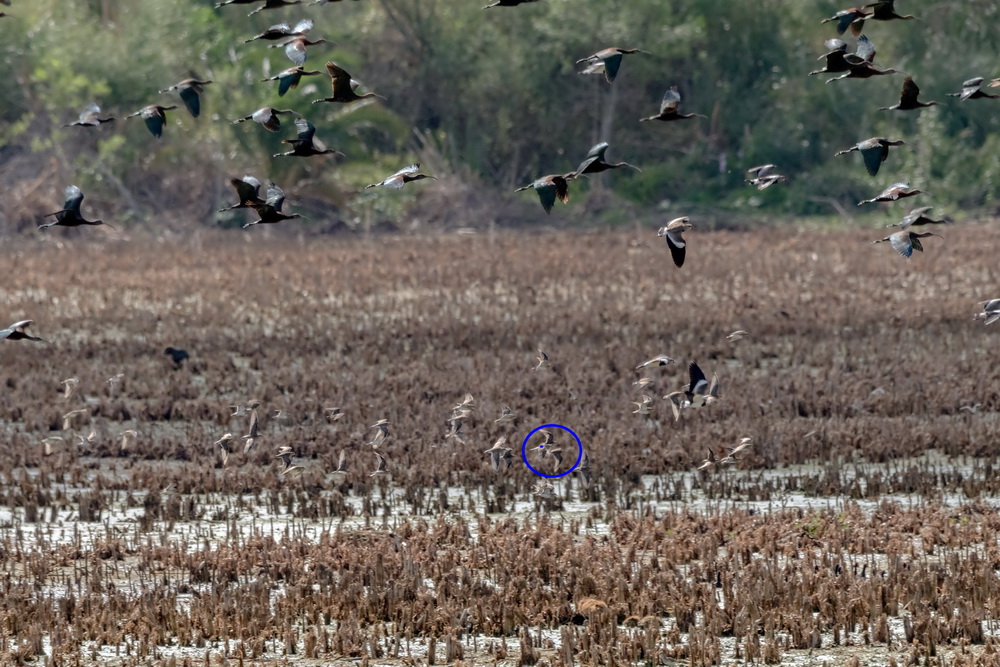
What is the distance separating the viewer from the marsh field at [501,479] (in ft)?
25.8

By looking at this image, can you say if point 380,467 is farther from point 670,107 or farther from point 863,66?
point 863,66

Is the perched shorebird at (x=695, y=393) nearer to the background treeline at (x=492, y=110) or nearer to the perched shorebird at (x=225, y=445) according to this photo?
the perched shorebird at (x=225, y=445)

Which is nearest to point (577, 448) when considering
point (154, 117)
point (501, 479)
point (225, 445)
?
point (501, 479)

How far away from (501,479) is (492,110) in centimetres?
3651

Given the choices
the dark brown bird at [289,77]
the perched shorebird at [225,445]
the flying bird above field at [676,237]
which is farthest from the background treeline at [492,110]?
the flying bird above field at [676,237]

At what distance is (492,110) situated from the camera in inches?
1870

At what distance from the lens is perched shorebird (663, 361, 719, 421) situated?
978cm

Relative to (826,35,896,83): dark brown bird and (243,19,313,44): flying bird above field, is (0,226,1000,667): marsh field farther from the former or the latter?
(243,19,313,44): flying bird above field

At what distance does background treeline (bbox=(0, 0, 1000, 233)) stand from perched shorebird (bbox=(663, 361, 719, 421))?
26477 millimetres

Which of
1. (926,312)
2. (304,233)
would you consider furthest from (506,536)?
(304,233)

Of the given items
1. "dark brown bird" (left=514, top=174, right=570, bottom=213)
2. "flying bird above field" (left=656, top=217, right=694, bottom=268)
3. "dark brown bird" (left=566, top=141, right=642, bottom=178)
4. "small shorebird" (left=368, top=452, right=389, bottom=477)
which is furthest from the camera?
"small shorebird" (left=368, top=452, right=389, bottom=477)

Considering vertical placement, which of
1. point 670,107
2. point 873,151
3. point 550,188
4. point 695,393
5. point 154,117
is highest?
point 154,117

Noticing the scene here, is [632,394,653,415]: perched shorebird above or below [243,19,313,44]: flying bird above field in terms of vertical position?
below

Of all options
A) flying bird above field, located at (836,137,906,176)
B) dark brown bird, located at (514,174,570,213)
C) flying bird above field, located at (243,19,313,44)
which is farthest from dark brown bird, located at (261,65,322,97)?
flying bird above field, located at (836,137,906,176)
